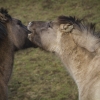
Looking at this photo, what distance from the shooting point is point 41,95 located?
24.5 feet

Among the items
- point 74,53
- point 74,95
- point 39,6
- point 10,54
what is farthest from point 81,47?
point 39,6

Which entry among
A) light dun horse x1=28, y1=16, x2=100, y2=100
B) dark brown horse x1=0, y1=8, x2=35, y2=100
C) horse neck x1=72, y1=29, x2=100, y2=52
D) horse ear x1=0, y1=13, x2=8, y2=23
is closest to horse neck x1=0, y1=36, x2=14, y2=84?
dark brown horse x1=0, y1=8, x2=35, y2=100

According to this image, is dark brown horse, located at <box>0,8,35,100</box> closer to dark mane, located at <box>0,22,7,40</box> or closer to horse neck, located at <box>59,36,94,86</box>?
dark mane, located at <box>0,22,7,40</box>

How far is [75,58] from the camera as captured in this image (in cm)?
538

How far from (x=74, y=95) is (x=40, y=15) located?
21.5 feet

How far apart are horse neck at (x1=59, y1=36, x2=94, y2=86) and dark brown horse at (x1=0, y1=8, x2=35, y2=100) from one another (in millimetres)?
940

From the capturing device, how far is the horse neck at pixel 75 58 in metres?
5.30

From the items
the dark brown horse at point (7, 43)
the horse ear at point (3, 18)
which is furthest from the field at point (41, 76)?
the horse ear at point (3, 18)

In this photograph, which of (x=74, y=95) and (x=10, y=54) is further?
(x=74, y=95)

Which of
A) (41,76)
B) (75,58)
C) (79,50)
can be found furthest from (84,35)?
(41,76)

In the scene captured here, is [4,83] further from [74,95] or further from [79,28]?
[74,95]

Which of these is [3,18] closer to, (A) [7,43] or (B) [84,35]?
(A) [7,43]

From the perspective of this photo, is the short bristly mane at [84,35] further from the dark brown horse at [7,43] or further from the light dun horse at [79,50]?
the dark brown horse at [7,43]

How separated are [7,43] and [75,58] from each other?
49.0 inches
